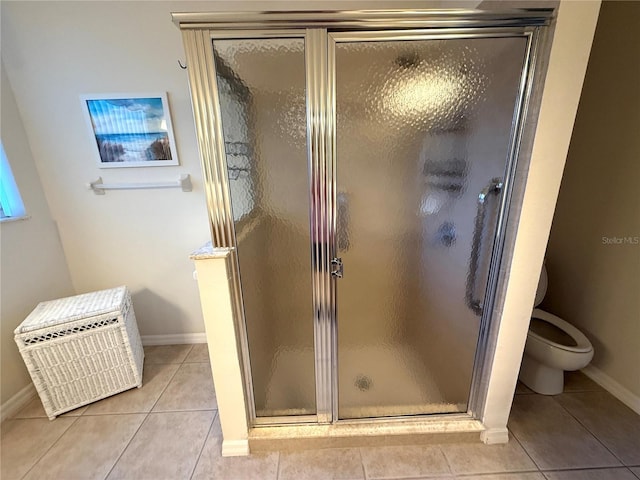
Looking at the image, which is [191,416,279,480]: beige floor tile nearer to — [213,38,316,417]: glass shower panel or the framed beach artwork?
[213,38,316,417]: glass shower panel

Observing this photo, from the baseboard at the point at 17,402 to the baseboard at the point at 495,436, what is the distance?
2.58 m

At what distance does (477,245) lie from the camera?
114 cm

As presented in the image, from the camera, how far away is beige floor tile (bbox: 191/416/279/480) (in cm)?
117

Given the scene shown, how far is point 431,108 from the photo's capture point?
39.2 inches

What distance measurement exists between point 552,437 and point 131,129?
2907 mm

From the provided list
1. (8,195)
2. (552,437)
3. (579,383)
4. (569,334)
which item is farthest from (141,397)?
(579,383)

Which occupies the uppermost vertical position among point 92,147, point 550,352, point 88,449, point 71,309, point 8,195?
point 92,147

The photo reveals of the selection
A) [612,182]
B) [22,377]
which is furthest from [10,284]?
[612,182]

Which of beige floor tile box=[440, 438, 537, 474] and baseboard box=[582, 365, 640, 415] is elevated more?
baseboard box=[582, 365, 640, 415]

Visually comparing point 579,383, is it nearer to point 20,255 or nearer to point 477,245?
point 477,245

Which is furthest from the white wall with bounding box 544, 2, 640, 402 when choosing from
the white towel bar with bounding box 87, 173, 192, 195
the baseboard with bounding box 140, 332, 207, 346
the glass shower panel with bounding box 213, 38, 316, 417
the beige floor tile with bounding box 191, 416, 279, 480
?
the baseboard with bounding box 140, 332, 207, 346

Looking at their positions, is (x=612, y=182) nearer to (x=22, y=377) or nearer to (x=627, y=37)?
(x=627, y=37)

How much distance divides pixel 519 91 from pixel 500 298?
821 millimetres

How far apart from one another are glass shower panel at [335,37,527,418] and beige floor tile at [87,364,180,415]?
1181 millimetres
